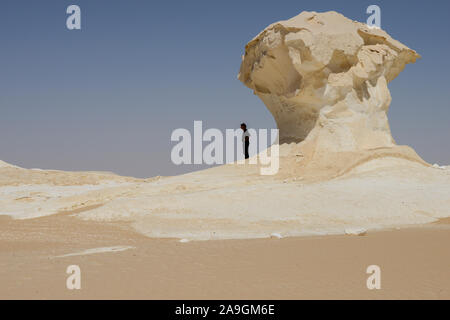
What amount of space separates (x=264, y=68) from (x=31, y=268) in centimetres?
1139

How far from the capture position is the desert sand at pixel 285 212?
427 centimetres

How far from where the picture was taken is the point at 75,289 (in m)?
3.93

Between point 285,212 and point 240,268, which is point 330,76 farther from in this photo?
point 240,268

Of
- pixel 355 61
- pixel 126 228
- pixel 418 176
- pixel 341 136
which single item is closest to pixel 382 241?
pixel 126 228

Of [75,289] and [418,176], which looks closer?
[75,289]

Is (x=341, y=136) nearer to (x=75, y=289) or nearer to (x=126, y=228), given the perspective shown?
(x=126, y=228)

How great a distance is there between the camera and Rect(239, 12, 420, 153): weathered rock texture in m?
13.5

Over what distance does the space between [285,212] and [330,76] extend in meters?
6.11

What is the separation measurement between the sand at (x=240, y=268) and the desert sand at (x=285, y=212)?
0.07 ft

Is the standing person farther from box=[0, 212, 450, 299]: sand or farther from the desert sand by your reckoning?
box=[0, 212, 450, 299]: sand

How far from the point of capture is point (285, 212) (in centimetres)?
916

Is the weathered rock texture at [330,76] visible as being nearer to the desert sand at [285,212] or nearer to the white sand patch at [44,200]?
the desert sand at [285,212]

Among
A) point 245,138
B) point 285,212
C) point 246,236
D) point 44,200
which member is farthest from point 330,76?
point 44,200

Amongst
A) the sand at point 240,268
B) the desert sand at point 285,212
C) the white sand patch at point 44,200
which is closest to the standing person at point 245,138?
the desert sand at point 285,212
